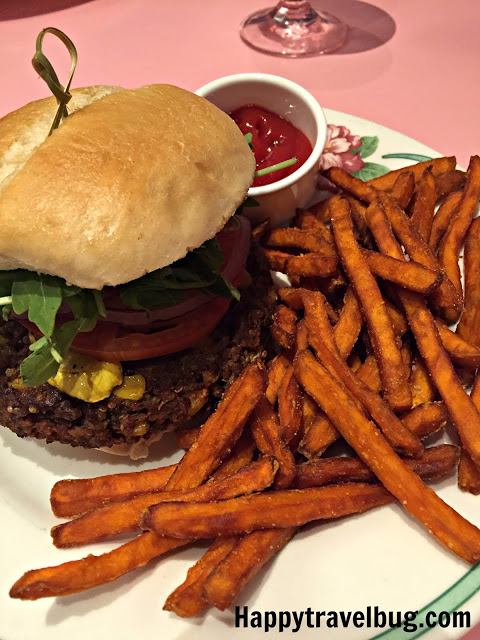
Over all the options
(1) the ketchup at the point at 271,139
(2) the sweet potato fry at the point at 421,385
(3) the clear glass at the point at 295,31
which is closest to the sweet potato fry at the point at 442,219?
(2) the sweet potato fry at the point at 421,385

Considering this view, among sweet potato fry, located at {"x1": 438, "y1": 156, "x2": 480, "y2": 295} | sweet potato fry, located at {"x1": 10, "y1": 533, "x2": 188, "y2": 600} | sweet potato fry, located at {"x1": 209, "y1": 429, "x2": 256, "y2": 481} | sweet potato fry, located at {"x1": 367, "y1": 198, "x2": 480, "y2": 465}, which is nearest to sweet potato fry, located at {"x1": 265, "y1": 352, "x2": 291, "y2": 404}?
sweet potato fry, located at {"x1": 209, "y1": 429, "x2": 256, "y2": 481}

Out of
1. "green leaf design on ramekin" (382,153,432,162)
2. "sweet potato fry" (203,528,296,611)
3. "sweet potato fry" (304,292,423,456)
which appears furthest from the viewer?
"green leaf design on ramekin" (382,153,432,162)

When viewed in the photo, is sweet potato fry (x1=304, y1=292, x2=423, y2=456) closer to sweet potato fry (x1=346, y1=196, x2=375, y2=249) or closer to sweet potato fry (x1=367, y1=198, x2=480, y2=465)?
sweet potato fry (x1=367, y1=198, x2=480, y2=465)

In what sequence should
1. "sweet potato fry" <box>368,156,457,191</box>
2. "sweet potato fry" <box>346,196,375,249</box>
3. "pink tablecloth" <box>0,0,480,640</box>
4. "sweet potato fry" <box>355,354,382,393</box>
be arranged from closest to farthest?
"sweet potato fry" <box>355,354,382,393</box>
"sweet potato fry" <box>346,196,375,249</box>
"sweet potato fry" <box>368,156,457,191</box>
"pink tablecloth" <box>0,0,480,640</box>

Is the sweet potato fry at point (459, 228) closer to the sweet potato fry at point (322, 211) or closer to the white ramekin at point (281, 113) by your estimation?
the sweet potato fry at point (322, 211)

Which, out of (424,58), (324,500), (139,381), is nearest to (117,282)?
(139,381)
